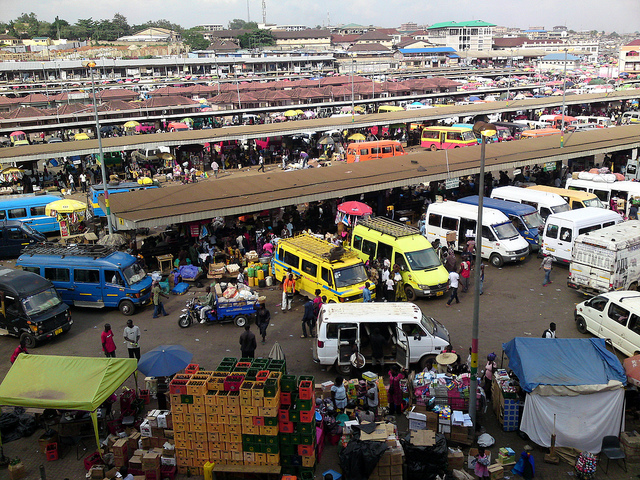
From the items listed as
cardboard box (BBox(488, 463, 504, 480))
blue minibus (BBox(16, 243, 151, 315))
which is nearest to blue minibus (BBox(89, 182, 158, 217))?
blue minibus (BBox(16, 243, 151, 315))

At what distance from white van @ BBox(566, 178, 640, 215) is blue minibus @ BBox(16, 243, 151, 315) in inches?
738

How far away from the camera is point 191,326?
51.2 ft

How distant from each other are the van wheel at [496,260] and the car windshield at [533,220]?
2194 mm

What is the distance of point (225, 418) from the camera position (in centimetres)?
908

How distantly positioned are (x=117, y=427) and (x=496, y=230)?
1408cm

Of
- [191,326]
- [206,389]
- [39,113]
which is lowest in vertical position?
[191,326]

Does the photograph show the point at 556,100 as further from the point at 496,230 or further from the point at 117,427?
the point at 117,427

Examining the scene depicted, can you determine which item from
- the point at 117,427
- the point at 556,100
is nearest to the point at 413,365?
the point at 117,427

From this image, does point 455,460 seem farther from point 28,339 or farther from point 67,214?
point 67,214

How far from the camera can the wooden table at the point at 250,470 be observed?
9074 millimetres

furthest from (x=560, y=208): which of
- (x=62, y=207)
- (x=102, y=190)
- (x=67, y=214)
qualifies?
(x=62, y=207)

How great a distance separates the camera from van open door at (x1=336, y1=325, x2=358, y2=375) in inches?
484

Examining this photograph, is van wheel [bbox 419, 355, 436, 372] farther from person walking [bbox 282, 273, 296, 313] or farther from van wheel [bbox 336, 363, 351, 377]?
person walking [bbox 282, 273, 296, 313]

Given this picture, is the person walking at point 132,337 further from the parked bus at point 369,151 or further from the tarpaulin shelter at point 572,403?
the parked bus at point 369,151
